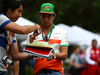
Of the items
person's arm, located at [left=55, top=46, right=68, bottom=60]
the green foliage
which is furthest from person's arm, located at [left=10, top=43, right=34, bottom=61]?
the green foliage

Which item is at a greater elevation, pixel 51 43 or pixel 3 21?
pixel 3 21

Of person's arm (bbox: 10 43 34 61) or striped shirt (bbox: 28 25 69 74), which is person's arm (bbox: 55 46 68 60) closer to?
striped shirt (bbox: 28 25 69 74)

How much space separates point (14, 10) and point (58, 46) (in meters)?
0.97

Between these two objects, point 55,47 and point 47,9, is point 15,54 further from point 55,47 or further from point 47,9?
point 47,9

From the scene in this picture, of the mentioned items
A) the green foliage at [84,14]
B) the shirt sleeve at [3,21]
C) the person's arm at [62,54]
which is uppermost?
the shirt sleeve at [3,21]

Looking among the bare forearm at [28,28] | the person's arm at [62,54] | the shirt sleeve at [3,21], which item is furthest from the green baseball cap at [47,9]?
the shirt sleeve at [3,21]

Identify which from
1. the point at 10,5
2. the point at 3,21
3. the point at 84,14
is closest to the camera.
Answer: the point at 3,21

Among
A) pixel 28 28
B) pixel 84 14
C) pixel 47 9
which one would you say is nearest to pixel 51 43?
pixel 47 9

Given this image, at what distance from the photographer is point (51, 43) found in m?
4.34

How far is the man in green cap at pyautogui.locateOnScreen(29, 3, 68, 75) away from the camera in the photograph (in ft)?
14.0

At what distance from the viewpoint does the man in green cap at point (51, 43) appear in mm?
4281

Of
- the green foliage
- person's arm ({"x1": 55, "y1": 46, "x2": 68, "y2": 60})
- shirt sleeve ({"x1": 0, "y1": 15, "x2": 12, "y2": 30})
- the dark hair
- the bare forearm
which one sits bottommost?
the green foliage

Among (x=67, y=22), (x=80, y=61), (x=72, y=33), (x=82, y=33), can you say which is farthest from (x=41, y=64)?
(x=67, y=22)

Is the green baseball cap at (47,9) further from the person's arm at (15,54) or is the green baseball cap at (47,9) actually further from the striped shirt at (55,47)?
the person's arm at (15,54)
